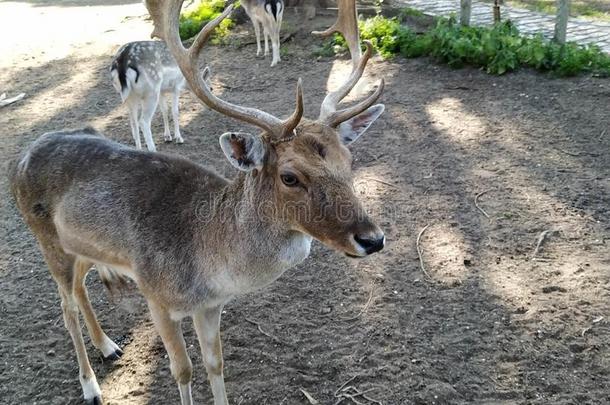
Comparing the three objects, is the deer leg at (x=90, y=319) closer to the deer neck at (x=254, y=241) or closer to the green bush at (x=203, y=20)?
the deer neck at (x=254, y=241)

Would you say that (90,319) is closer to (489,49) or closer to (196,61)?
(196,61)

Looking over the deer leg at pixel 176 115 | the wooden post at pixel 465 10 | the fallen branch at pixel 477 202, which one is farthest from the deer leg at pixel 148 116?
the wooden post at pixel 465 10

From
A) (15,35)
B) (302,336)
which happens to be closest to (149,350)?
(302,336)

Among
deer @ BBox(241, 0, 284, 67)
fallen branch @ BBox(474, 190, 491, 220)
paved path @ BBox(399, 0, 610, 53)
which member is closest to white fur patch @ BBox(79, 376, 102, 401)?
fallen branch @ BBox(474, 190, 491, 220)

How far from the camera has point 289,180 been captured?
2.68 m

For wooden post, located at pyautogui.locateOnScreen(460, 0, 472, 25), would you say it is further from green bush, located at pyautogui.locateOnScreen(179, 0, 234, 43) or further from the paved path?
green bush, located at pyautogui.locateOnScreen(179, 0, 234, 43)

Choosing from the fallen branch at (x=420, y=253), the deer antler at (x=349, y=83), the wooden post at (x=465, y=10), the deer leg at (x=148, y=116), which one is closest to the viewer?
the deer antler at (x=349, y=83)

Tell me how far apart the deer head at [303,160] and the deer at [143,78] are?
150 inches

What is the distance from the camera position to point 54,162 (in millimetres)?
3344

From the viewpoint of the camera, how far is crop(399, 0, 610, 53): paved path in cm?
927

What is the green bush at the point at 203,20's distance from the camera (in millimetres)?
11688

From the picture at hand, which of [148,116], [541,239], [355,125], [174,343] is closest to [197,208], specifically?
[174,343]

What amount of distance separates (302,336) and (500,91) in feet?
17.4

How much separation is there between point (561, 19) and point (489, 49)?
112cm
